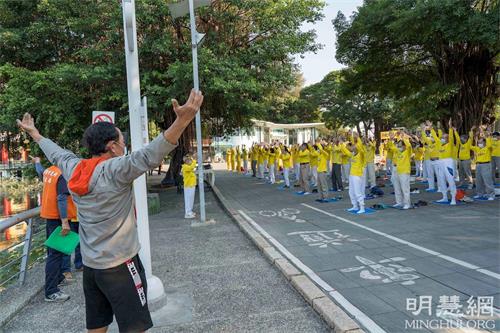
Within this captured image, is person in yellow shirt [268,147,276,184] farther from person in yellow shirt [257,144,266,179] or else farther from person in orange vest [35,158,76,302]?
person in orange vest [35,158,76,302]

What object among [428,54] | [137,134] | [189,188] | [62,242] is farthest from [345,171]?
[62,242]

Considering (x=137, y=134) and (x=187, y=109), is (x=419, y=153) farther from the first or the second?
(x=187, y=109)

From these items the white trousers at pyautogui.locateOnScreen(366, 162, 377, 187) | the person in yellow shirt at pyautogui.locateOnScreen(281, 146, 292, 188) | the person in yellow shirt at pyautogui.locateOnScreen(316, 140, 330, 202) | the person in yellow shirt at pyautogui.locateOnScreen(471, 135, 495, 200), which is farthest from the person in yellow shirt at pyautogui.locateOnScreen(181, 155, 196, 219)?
the person in yellow shirt at pyautogui.locateOnScreen(471, 135, 495, 200)

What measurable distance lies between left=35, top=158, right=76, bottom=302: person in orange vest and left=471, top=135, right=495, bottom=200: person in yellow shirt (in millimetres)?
10166

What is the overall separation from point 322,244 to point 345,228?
139 cm

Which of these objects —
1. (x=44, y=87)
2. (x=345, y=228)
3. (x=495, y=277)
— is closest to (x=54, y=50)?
(x=44, y=87)

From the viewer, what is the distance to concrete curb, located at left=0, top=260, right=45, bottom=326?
4.52 m

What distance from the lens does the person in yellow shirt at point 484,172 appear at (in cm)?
1057

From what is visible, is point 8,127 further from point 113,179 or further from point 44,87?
point 113,179

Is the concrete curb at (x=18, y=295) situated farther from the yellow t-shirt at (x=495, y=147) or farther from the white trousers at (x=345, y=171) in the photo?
the white trousers at (x=345, y=171)

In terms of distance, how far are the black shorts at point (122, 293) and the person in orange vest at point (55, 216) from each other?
2625 mm

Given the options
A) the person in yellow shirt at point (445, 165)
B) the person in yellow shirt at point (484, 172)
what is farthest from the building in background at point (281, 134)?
the person in yellow shirt at point (484, 172)

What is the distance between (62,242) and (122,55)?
9.49 meters

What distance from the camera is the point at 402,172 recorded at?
33.2 feet
